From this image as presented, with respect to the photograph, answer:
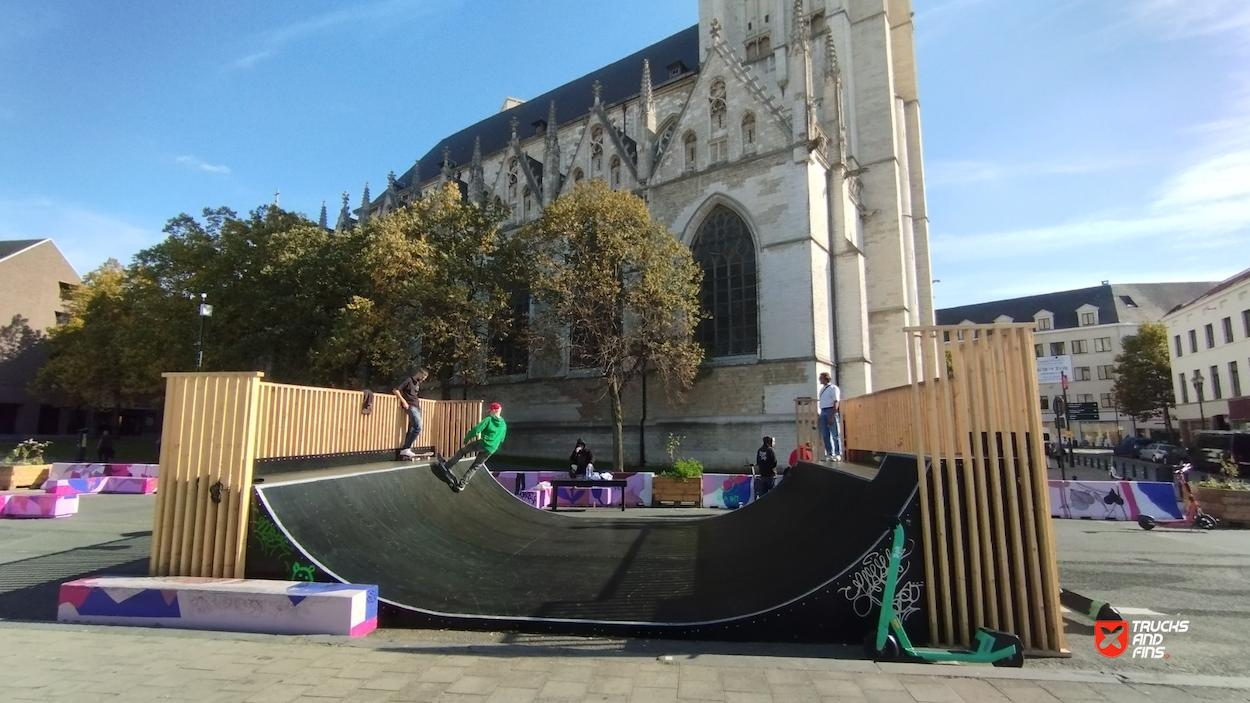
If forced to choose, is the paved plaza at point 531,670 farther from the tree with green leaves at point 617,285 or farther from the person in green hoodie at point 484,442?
the tree with green leaves at point 617,285

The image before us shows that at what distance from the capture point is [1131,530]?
1095 centimetres

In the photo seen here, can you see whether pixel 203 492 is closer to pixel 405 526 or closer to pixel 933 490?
pixel 405 526

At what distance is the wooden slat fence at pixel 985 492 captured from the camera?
4.28 m

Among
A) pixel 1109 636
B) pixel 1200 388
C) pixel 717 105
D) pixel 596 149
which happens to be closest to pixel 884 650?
pixel 1109 636

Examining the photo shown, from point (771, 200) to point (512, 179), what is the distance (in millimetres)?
16266

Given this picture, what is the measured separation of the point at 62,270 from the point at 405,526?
53.2m

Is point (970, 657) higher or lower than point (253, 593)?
lower

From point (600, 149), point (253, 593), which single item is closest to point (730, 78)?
point (600, 149)

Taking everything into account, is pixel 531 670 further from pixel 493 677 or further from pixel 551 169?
pixel 551 169

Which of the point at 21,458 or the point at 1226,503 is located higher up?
the point at 21,458

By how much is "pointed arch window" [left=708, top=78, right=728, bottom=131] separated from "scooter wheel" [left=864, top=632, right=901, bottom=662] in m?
23.9

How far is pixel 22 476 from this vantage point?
15.3m

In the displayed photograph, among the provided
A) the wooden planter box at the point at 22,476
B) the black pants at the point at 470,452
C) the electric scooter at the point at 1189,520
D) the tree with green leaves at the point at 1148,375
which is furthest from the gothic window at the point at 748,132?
the tree with green leaves at the point at 1148,375

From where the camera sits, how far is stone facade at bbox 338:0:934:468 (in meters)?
22.8
